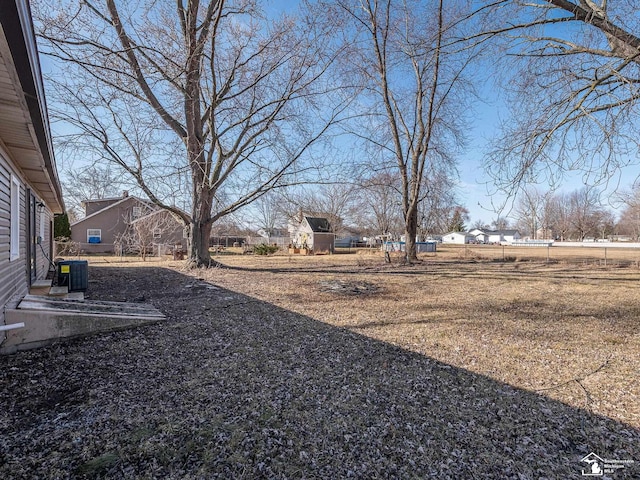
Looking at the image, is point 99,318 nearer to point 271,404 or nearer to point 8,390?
point 8,390

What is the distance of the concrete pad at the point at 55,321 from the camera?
12.9 ft

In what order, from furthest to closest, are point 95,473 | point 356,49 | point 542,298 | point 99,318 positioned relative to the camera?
point 356,49 → point 542,298 → point 99,318 → point 95,473

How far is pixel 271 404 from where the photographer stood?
113 inches

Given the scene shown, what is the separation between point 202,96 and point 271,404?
11.0 metres

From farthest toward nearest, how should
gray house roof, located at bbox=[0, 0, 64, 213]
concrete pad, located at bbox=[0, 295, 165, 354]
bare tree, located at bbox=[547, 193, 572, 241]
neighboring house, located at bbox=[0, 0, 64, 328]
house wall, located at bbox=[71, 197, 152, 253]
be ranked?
house wall, located at bbox=[71, 197, 152, 253], bare tree, located at bbox=[547, 193, 572, 241], concrete pad, located at bbox=[0, 295, 165, 354], neighboring house, located at bbox=[0, 0, 64, 328], gray house roof, located at bbox=[0, 0, 64, 213]

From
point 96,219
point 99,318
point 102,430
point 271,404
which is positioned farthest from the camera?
point 96,219

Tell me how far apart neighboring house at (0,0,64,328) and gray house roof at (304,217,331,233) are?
26383 mm

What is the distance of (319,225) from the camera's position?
3466 cm

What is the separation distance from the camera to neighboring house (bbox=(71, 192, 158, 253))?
2733 cm

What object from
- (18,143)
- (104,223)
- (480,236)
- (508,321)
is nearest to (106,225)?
(104,223)

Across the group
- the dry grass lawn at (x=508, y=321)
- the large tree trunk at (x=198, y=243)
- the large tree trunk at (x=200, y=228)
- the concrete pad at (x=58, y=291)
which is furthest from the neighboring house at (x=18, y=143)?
the large tree trunk at (x=198, y=243)

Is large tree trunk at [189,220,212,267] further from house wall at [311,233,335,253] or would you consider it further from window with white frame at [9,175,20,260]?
house wall at [311,233,335,253]

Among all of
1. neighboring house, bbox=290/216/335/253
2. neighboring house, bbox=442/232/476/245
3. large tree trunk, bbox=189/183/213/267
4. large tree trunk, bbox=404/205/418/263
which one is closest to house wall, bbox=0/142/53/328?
large tree trunk, bbox=189/183/213/267

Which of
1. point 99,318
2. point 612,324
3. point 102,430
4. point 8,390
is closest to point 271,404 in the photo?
point 102,430
